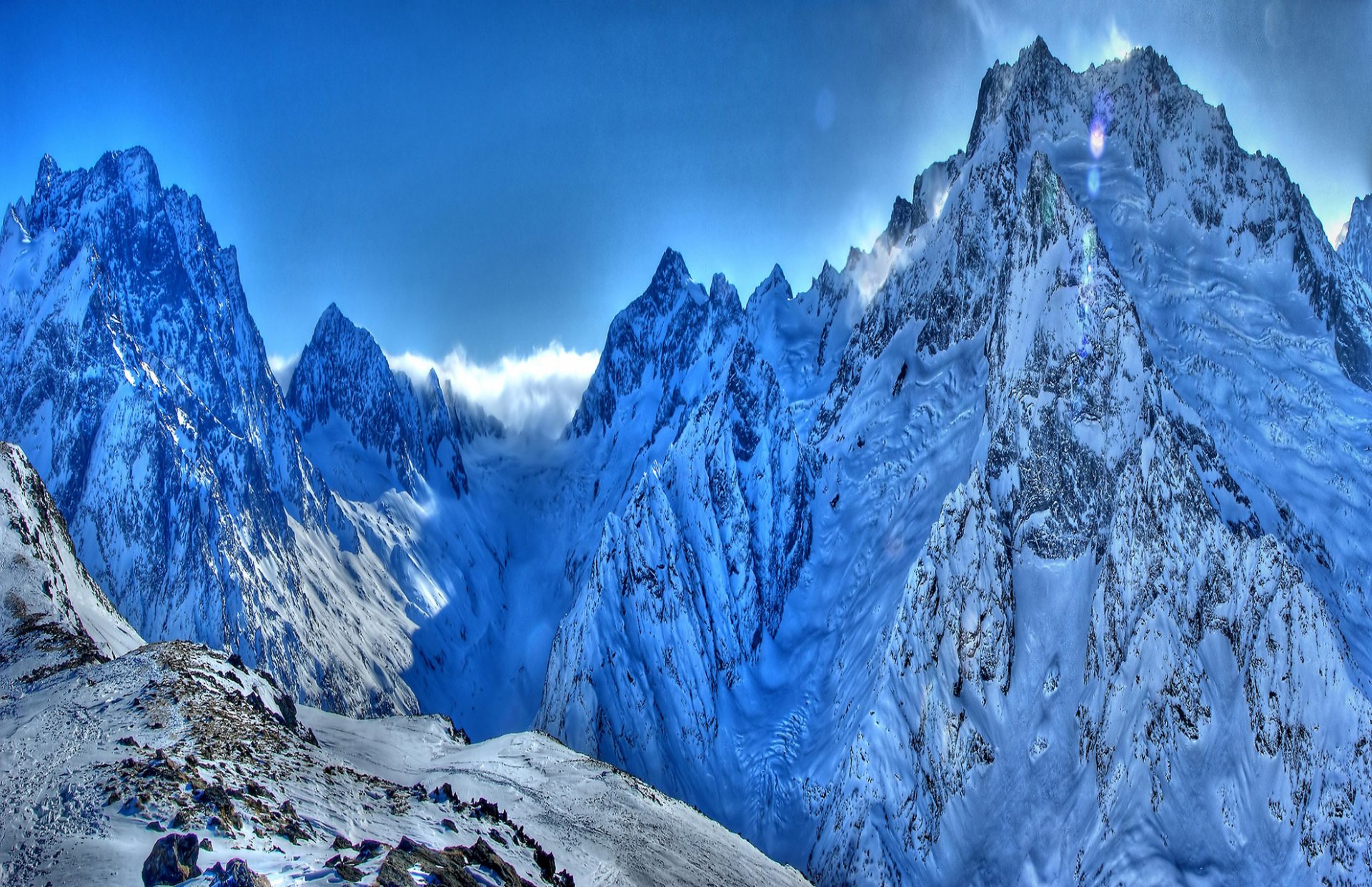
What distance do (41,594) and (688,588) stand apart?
100978mm

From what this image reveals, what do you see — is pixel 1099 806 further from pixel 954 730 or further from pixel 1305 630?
pixel 1305 630

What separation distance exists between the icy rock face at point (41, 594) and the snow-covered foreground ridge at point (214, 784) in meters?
0.16

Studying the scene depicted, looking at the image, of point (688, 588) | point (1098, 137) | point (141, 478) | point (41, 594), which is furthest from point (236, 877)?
point (141, 478)

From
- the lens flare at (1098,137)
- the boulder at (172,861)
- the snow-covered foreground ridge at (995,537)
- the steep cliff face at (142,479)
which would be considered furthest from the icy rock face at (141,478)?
the lens flare at (1098,137)

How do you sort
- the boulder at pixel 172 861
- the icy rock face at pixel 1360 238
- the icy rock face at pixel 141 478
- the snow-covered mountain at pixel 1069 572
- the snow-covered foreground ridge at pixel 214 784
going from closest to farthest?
the boulder at pixel 172 861 < the snow-covered foreground ridge at pixel 214 784 < the snow-covered mountain at pixel 1069 572 < the icy rock face at pixel 141 478 < the icy rock face at pixel 1360 238

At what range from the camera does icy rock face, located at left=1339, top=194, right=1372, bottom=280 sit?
181875mm

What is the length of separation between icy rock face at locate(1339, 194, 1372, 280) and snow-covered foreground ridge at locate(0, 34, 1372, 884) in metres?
2.04

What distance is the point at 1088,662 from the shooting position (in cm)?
9400

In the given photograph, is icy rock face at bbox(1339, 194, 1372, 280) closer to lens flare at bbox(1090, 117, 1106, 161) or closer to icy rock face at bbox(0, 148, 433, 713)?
lens flare at bbox(1090, 117, 1106, 161)

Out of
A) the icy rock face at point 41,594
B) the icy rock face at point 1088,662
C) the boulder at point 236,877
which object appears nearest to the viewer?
the boulder at point 236,877

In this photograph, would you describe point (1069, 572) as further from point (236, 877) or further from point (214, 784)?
point (236, 877)

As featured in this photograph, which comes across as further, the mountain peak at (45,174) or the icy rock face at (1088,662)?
the mountain peak at (45,174)

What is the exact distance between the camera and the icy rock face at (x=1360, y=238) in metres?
182

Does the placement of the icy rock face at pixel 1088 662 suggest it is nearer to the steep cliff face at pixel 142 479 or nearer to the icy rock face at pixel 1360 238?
the steep cliff face at pixel 142 479
